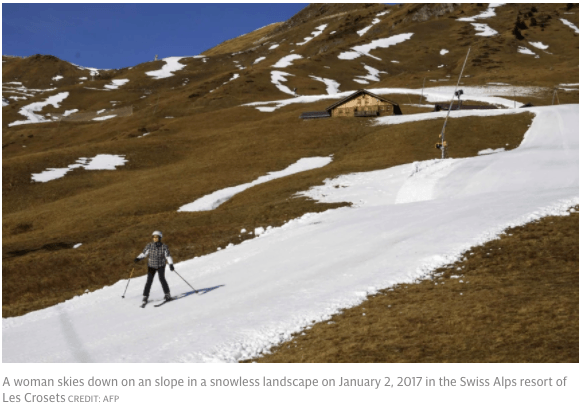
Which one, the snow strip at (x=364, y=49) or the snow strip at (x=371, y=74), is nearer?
the snow strip at (x=371, y=74)

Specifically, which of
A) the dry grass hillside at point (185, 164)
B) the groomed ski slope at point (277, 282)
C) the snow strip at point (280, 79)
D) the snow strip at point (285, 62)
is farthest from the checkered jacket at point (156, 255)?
the snow strip at point (285, 62)

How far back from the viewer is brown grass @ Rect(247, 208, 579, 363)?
11.3m

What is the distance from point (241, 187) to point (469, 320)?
40.7 m

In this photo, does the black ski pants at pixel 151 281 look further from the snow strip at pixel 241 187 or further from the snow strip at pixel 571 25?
the snow strip at pixel 571 25

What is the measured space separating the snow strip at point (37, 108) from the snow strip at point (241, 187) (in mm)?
129050


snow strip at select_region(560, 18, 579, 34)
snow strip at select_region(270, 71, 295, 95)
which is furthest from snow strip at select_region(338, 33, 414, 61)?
snow strip at select_region(560, 18, 579, 34)

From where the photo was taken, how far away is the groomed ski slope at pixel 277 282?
45.1ft

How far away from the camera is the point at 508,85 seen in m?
117

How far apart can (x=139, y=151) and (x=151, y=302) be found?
6143 cm

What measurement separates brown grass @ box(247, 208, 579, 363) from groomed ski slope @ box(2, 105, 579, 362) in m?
0.90

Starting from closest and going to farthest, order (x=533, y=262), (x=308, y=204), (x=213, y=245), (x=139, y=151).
A: (x=533, y=262) < (x=213, y=245) < (x=308, y=204) < (x=139, y=151)
